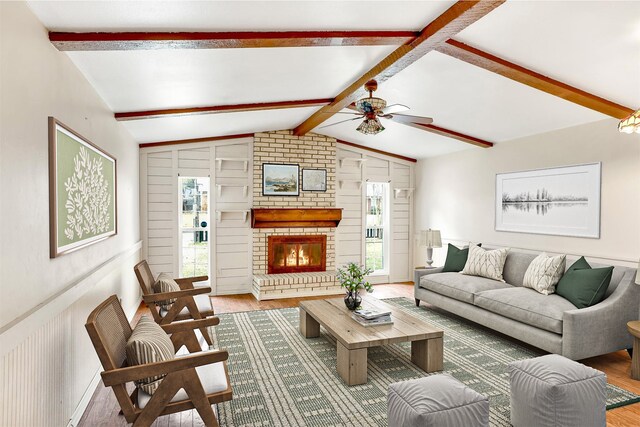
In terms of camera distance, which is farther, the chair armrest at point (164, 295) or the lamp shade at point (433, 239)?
the lamp shade at point (433, 239)

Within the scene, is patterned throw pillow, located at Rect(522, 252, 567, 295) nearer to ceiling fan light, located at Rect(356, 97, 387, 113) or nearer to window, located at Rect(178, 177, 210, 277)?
ceiling fan light, located at Rect(356, 97, 387, 113)

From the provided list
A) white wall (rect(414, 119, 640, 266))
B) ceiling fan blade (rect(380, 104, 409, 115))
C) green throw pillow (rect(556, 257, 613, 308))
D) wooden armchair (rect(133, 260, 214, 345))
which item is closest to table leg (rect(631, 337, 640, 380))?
green throw pillow (rect(556, 257, 613, 308))

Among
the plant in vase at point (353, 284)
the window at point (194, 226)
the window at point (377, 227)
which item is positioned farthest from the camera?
the window at point (377, 227)

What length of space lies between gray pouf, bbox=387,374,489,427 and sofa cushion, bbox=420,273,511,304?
243 centimetres

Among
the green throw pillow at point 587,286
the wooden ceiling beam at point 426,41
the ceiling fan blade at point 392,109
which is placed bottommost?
the green throw pillow at point 587,286

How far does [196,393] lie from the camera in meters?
2.14

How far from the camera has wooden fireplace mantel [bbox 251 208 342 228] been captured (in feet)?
20.4

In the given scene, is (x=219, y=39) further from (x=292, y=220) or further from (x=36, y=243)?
(x=292, y=220)

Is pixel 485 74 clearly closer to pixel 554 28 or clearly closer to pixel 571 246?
pixel 554 28

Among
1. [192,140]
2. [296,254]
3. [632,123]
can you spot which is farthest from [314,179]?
[632,123]

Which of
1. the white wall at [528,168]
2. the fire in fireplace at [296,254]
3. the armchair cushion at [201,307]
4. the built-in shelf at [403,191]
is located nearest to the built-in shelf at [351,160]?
the built-in shelf at [403,191]

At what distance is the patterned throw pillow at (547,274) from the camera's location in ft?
13.3

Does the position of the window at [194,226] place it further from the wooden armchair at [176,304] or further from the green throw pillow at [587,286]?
the green throw pillow at [587,286]

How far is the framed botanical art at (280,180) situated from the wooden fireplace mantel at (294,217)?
0.35m
